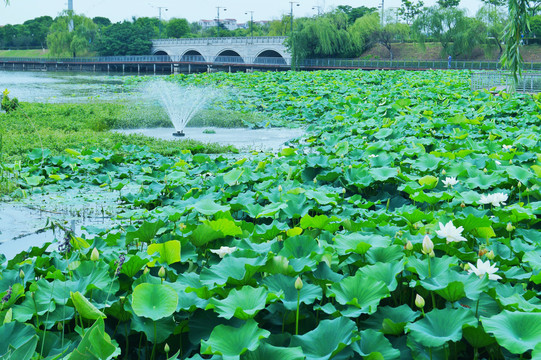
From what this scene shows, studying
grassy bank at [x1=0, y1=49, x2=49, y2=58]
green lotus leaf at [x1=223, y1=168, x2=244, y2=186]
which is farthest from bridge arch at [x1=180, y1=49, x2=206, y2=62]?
green lotus leaf at [x1=223, y1=168, x2=244, y2=186]

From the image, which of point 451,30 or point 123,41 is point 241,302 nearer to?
point 451,30

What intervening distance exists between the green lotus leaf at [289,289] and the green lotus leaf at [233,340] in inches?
10.5

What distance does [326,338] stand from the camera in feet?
6.12

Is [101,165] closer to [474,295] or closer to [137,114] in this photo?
[474,295]

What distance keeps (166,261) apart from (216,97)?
15.6 m

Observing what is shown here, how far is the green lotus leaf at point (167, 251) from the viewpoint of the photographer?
2507mm

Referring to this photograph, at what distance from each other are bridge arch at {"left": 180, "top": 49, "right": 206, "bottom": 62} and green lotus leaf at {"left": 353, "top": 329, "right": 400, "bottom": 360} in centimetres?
5778

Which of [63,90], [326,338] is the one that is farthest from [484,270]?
[63,90]

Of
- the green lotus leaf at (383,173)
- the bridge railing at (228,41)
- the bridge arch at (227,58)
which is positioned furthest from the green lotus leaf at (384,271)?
the bridge arch at (227,58)

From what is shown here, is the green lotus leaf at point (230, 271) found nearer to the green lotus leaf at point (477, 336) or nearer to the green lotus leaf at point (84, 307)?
the green lotus leaf at point (84, 307)

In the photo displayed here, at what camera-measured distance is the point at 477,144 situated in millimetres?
5930

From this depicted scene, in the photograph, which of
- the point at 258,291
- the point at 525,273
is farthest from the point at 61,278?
the point at 525,273

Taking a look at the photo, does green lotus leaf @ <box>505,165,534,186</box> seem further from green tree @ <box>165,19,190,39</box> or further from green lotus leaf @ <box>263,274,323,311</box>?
green tree @ <box>165,19,190,39</box>

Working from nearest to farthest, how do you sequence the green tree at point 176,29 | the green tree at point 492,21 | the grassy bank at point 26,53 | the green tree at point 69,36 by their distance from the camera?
the green tree at point 492,21 → the green tree at point 69,36 → the grassy bank at point 26,53 → the green tree at point 176,29
